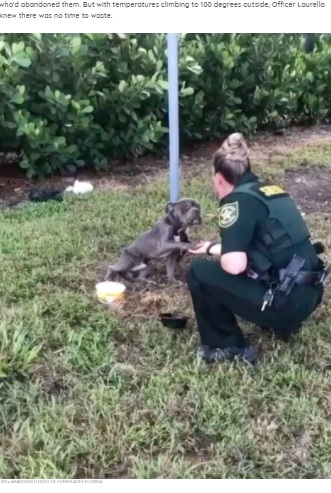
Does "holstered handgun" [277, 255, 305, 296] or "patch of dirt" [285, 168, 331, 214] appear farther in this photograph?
"patch of dirt" [285, 168, 331, 214]

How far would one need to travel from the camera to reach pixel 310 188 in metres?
6.35

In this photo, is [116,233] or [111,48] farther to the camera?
[111,48]

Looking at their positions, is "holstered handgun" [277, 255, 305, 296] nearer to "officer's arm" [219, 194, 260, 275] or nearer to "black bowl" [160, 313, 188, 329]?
"officer's arm" [219, 194, 260, 275]

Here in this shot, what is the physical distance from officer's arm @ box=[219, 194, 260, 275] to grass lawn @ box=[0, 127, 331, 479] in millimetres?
534

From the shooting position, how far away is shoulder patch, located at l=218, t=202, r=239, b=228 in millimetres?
3055

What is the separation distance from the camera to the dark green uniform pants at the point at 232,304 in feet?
10.5

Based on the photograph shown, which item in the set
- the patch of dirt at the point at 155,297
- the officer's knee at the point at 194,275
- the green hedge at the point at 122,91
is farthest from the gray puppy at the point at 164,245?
the green hedge at the point at 122,91

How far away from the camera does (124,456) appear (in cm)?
275

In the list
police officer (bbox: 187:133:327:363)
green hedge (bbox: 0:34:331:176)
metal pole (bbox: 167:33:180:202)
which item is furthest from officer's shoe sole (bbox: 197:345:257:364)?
green hedge (bbox: 0:34:331:176)

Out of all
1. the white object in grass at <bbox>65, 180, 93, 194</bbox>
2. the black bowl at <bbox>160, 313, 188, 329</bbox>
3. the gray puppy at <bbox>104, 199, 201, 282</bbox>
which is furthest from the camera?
the white object in grass at <bbox>65, 180, 93, 194</bbox>

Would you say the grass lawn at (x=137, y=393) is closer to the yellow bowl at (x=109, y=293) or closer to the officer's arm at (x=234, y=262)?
the yellow bowl at (x=109, y=293)
